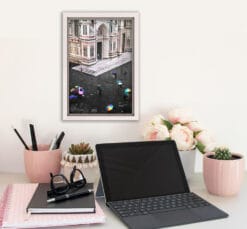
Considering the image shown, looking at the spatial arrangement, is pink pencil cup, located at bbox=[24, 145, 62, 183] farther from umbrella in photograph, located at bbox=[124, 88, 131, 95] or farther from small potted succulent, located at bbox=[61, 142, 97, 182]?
umbrella in photograph, located at bbox=[124, 88, 131, 95]

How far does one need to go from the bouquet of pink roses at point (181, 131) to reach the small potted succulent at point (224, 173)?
0.10 meters

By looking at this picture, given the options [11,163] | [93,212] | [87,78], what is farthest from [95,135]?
[93,212]

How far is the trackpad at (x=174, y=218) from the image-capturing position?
2.43 feet

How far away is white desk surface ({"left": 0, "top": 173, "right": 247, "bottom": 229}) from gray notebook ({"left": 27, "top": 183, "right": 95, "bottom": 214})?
40 mm

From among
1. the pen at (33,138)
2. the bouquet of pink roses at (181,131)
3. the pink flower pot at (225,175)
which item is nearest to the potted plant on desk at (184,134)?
the bouquet of pink roses at (181,131)

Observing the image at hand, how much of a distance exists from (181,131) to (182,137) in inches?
0.7

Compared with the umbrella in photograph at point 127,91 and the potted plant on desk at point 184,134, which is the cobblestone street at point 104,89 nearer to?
the umbrella in photograph at point 127,91

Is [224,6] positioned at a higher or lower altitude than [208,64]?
higher

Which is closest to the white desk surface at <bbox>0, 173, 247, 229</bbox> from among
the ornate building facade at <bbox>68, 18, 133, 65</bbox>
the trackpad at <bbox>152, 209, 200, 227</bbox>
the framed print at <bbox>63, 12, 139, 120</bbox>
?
the trackpad at <bbox>152, 209, 200, 227</bbox>

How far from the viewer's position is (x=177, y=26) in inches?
44.5

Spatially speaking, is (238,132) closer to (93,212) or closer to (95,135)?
(95,135)

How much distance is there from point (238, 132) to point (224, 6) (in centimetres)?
40

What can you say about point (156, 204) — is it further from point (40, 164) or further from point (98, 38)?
point (98, 38)

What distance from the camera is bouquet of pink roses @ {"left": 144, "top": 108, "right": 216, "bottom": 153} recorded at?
1019 mm
